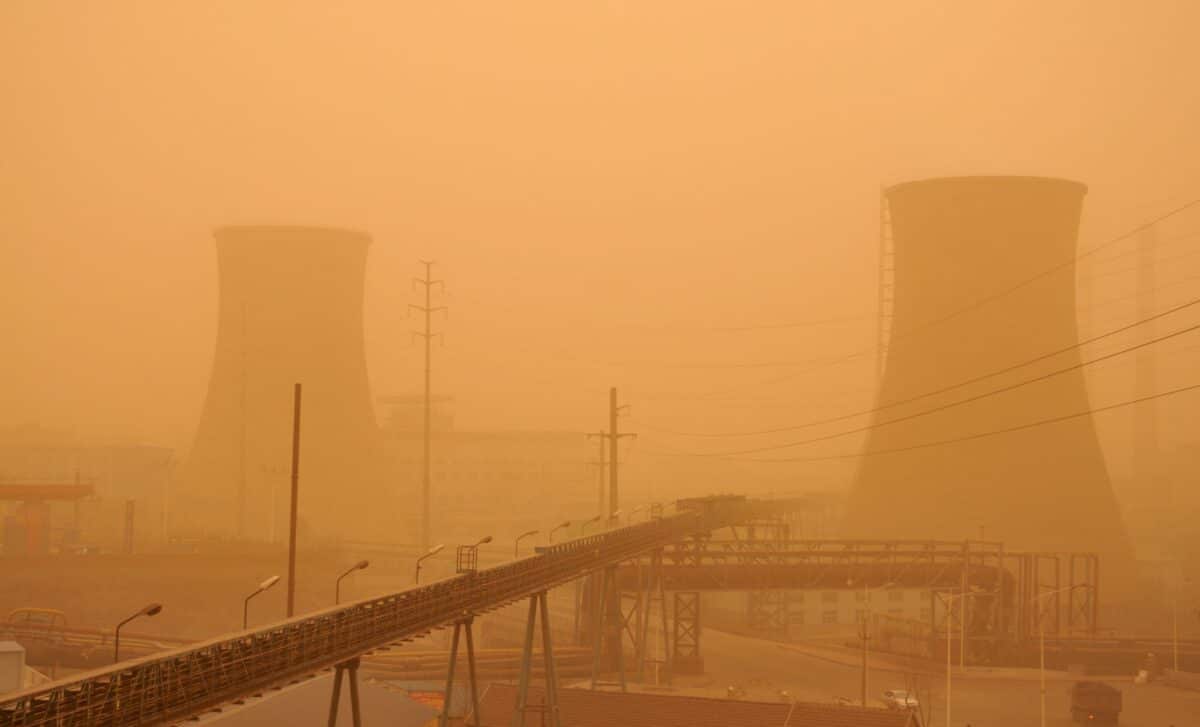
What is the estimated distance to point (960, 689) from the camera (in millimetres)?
24641

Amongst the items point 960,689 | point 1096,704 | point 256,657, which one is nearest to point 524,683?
point 256,657

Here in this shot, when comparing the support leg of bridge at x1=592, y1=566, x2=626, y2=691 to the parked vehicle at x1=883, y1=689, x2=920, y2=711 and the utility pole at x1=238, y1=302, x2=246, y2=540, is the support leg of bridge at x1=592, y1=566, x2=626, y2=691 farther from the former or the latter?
the utility pole at x1=238, y1=302, x2=246, y2=540

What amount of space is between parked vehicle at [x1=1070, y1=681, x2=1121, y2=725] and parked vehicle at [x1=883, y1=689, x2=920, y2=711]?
9.29 feet

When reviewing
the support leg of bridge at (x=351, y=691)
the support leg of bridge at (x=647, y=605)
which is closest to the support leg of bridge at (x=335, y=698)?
the support leg of bridge at (x=351, y=691)

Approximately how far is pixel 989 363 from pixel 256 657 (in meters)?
22.4

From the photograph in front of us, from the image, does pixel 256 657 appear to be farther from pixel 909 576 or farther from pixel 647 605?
pixel 909 576

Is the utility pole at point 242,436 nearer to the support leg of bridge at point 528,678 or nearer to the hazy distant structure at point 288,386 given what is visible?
the hazy distant structure at point 288,386

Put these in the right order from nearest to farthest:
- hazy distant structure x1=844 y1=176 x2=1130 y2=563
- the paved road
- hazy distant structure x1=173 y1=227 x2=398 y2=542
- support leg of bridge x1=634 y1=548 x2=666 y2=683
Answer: the paved road < support leg of bridge x1=634 y1=548 x2=666 y2=683 < hazy distant structure x1=844 y1=176 x2=1130 y2=563 < hazy distant structure x1=173 y1=227 x2=398 y2=542

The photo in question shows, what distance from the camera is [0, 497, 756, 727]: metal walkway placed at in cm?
789

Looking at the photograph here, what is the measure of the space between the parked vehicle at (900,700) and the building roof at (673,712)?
312cm

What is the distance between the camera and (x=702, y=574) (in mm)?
26875

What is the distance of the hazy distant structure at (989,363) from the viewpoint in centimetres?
2850

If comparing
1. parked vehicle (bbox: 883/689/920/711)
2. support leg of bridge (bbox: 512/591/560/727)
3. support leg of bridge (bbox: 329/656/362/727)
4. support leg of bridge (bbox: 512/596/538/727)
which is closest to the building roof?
support leg of bridge (bbox: 512/591/560/727)

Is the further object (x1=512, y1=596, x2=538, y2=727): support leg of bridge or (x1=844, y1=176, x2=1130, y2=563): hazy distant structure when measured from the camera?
(x1=844, y1=176, x2=1130, y2=563): hazy distant structure
